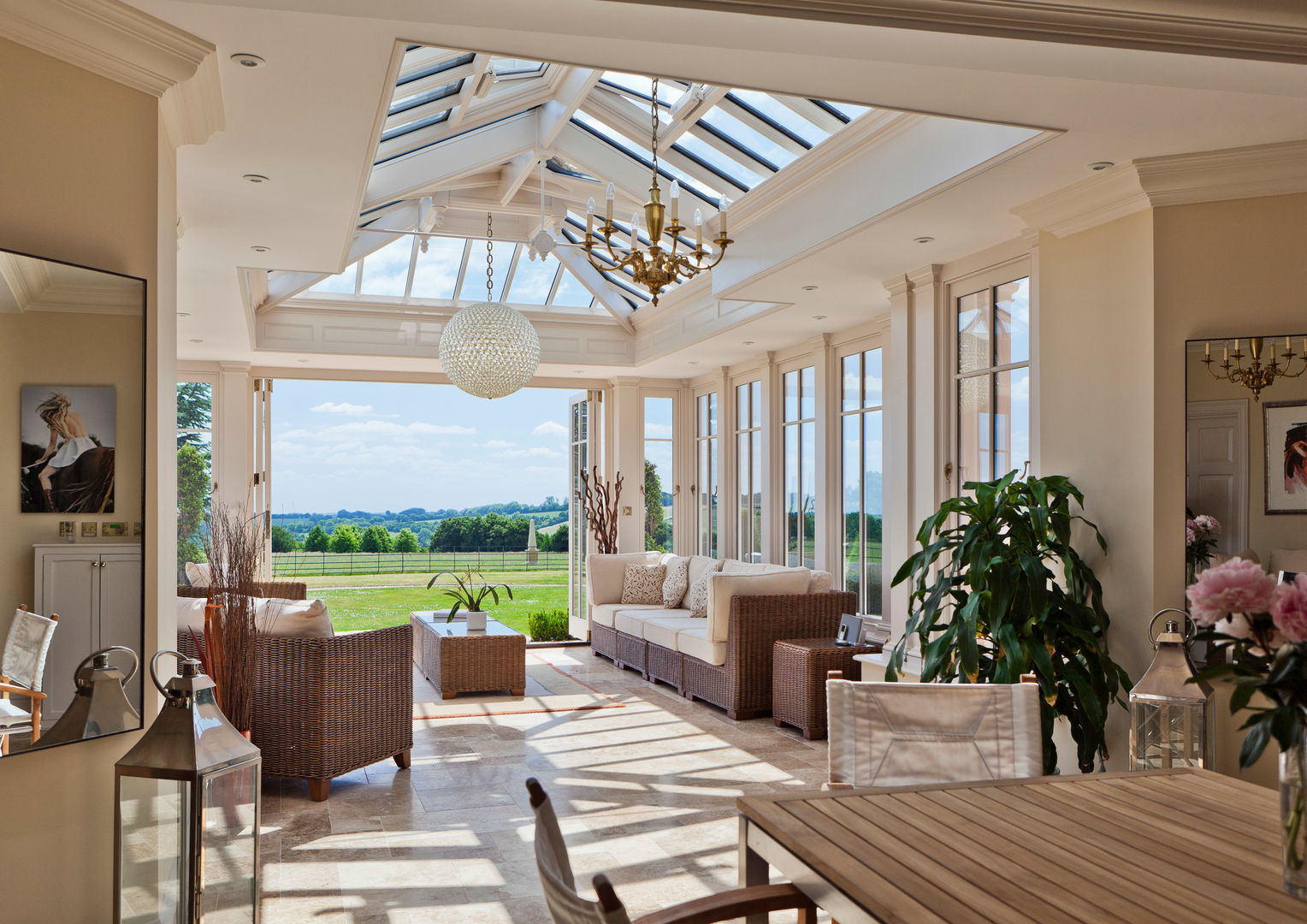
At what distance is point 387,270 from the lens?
317 inches

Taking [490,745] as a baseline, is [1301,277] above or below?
above

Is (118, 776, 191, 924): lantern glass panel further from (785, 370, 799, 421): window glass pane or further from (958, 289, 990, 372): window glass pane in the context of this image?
(785, 370, 799, 421): window glass pane

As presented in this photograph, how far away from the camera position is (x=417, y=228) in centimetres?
736

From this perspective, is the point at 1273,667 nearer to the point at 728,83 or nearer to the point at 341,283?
the point at 728,83

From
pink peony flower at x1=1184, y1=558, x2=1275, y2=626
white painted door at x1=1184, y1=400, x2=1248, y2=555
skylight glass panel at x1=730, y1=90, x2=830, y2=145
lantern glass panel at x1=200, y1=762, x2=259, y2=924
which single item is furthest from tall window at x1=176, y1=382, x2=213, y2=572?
pink peony flower at x1=1184, y1=558, x2=1275, y2=626

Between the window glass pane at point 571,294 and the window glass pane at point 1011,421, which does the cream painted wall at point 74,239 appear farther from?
the window glass pane at point 571,294

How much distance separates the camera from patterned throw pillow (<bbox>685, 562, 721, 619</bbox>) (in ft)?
24.5

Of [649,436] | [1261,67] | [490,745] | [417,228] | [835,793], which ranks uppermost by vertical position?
[417,228]

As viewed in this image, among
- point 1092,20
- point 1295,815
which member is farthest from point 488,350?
point 1295,815

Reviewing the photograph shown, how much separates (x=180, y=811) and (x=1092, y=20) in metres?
2.93

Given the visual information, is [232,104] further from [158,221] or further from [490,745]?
[490,745]

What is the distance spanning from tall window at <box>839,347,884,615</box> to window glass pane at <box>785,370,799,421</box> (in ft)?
2.22

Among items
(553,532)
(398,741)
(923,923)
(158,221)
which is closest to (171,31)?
(158,221)

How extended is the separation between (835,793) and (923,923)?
2.21 feet
